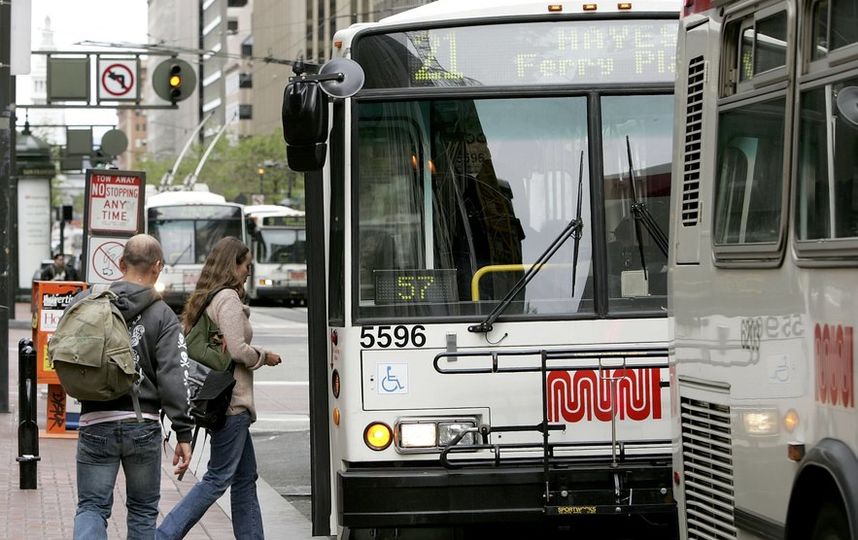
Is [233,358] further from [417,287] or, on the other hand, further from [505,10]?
[505,10]

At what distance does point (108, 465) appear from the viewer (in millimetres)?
7227

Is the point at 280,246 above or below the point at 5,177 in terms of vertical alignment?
below

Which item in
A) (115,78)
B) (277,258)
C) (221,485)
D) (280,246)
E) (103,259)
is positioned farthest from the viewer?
(280,246)

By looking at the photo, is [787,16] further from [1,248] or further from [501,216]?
[1,248]

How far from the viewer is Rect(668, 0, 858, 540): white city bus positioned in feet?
15.9

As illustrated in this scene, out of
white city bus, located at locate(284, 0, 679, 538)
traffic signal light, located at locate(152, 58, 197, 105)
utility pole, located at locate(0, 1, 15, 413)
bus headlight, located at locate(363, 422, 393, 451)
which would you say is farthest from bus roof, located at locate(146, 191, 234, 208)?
bus headlight, located at locate(363, 422, 393, 451)

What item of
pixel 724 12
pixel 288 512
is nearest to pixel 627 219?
pixel 724 12

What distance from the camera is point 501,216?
809cm

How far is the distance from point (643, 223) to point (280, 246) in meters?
44.1

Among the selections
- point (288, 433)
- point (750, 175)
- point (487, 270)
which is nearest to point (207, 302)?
point (487, 270)

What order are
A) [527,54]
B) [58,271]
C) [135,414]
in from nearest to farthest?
1. [135,414]
2. [527,54]
3. [58,271]

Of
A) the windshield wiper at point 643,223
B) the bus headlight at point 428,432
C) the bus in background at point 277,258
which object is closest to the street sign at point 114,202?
the bus headlight at point 428,432

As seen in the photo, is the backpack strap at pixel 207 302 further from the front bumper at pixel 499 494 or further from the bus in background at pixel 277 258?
the bus in background at pixel 277 258

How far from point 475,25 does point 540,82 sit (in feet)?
1.47
